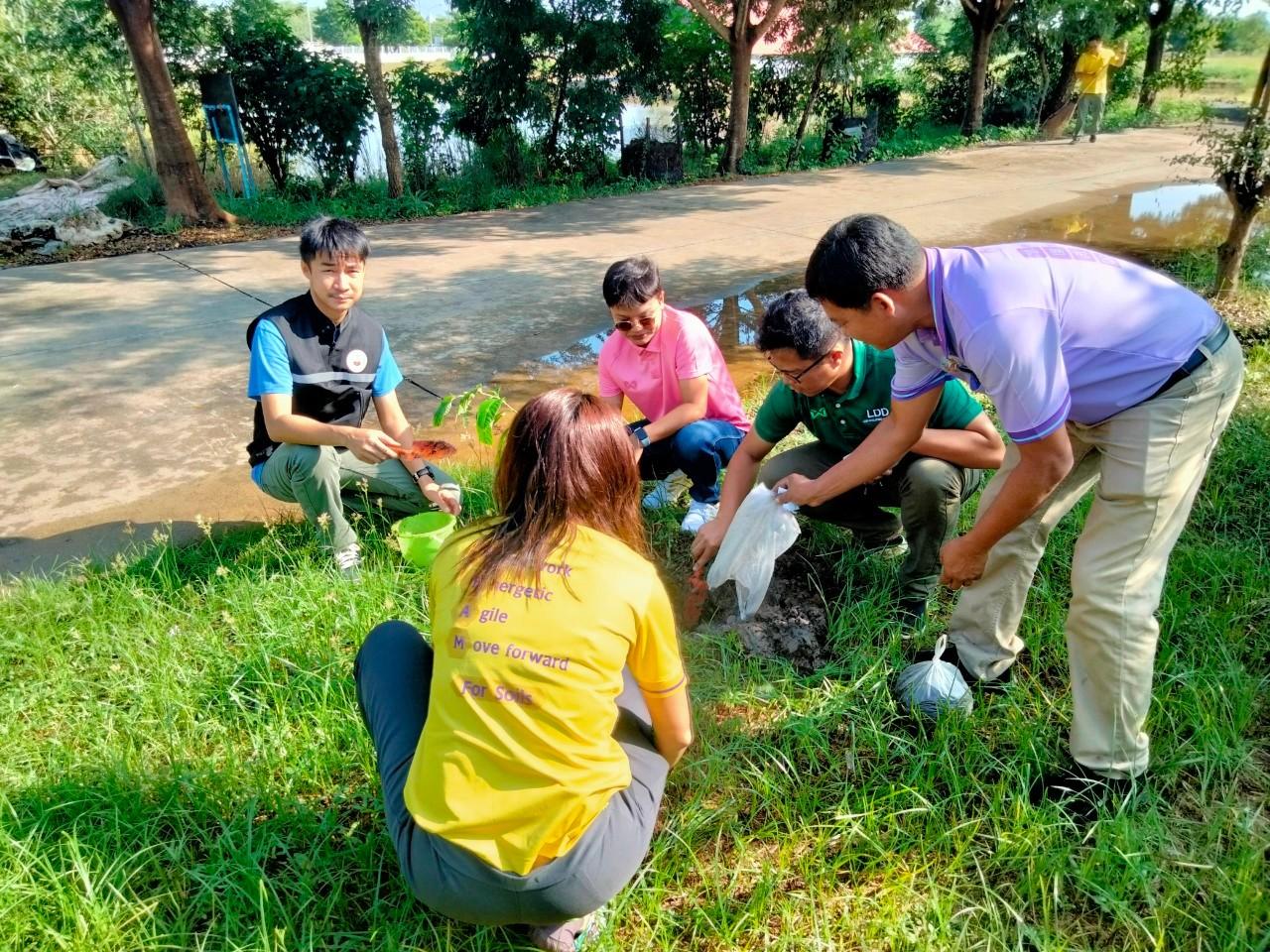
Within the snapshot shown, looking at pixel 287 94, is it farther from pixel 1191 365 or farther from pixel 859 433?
pixel 1191 365

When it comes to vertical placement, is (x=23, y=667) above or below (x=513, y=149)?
below

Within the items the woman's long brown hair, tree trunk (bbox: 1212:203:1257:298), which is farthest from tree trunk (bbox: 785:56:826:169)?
the woman's long brown hair

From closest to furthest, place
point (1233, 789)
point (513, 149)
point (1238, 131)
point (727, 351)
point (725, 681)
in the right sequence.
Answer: point (1233, 789) → point (725, 681) → point (1238, 131) → point (727, 351) → point (513, 149)

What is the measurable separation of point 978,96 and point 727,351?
1406cm

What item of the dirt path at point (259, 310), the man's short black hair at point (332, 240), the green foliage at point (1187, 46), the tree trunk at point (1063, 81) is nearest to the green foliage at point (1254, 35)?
the dirt path at point (259, 310)

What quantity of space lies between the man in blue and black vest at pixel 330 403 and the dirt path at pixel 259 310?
0.64 meters

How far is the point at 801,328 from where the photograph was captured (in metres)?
2.46

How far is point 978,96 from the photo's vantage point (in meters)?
16.4

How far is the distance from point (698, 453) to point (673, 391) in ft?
1.05

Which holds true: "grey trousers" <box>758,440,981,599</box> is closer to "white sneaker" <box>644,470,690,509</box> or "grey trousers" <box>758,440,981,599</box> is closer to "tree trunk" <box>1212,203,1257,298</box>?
"white sneaker" <box>644,470,690,509</box>

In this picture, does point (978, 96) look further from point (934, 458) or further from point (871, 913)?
point (871, 913)

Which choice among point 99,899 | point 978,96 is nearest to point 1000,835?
point 99,899

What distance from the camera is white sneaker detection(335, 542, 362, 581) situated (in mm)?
2910

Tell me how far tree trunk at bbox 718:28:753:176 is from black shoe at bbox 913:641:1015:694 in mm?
11622
